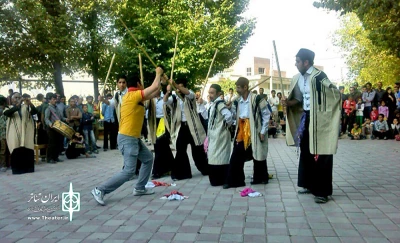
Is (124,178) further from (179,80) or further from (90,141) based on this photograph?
(90,141)

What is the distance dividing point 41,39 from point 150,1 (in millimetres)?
8980

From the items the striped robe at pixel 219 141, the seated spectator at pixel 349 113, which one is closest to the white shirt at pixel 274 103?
the seated spectator at pixel 349 113

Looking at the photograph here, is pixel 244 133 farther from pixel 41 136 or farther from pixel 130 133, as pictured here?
pixel 41 136

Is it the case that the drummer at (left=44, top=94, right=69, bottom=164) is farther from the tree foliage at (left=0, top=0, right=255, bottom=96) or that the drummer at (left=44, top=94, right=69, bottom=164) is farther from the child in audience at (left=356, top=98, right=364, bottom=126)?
the child in audience at (left=356, top=98, right=364, bottom=126)

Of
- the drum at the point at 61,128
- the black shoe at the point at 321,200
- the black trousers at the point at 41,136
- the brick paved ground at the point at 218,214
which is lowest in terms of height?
the brick paved ground at the point at 218,214

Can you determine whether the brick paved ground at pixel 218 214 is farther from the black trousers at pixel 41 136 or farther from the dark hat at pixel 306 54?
the black trousers at pixel 41 136

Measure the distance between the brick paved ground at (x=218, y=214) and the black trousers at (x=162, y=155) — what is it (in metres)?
0.68

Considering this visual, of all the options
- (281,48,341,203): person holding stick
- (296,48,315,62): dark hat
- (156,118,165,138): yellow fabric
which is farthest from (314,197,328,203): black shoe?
(156,118,165,138): yellow fabric

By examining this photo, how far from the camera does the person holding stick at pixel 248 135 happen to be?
21.1ft

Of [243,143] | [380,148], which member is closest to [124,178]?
[243,143]

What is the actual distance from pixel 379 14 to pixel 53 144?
433 inches

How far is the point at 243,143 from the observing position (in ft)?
21.3

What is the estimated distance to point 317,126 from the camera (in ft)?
17.8

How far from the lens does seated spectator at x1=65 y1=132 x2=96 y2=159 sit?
11109 millimetres
